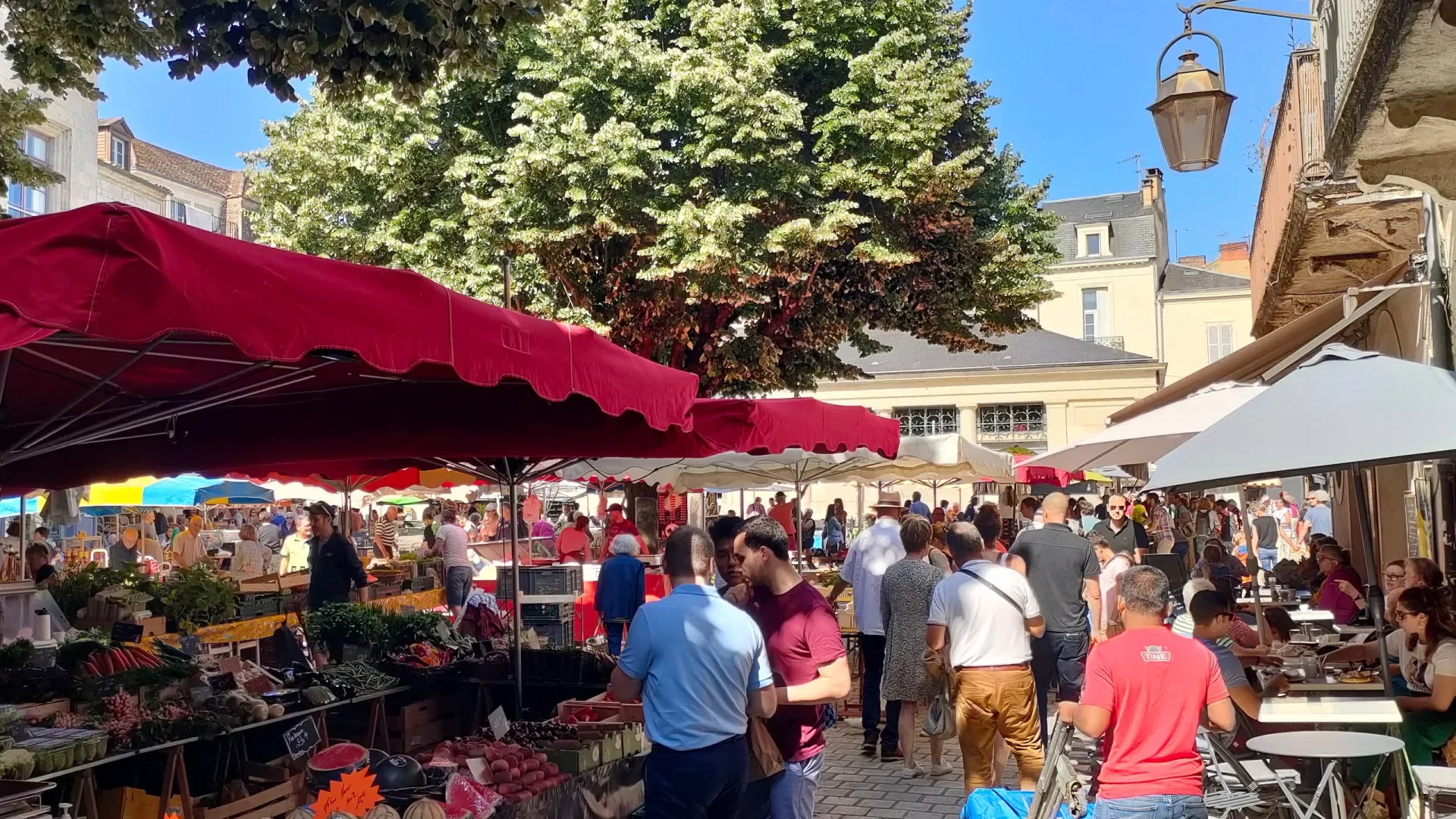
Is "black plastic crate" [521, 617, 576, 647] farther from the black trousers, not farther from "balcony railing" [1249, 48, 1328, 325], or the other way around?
"balcony railing" [1249, 48, 1328, 325]

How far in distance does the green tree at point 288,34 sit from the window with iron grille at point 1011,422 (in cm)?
4357

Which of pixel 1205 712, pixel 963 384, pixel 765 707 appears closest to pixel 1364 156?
pixel 1205 712

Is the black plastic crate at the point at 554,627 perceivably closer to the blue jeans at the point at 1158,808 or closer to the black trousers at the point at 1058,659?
the black trousers at the point at 1058,659

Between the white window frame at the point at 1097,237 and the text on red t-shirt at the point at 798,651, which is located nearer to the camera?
the text on red t-shirt at the point at 798,651

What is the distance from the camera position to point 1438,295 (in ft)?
32.4

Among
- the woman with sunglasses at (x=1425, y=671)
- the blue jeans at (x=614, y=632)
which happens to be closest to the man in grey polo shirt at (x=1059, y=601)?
the woman with sunglasses at (x=1425, y=671)

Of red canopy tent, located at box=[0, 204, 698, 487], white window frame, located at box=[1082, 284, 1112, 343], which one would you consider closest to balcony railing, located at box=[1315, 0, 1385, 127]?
red canopy tent, located at box=[0, 204, 698, 487]

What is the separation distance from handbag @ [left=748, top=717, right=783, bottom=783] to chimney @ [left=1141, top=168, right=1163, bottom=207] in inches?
2256

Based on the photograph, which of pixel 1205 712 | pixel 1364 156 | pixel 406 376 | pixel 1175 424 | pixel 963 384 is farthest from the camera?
pixel 963 384

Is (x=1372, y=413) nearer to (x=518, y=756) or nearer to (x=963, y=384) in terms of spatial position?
(x=518, y=756)

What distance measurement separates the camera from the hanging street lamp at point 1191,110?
8477mm

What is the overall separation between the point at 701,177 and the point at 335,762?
1103cm

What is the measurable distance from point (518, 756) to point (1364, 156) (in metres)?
5.33

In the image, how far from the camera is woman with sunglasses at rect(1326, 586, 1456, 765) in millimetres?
6254
